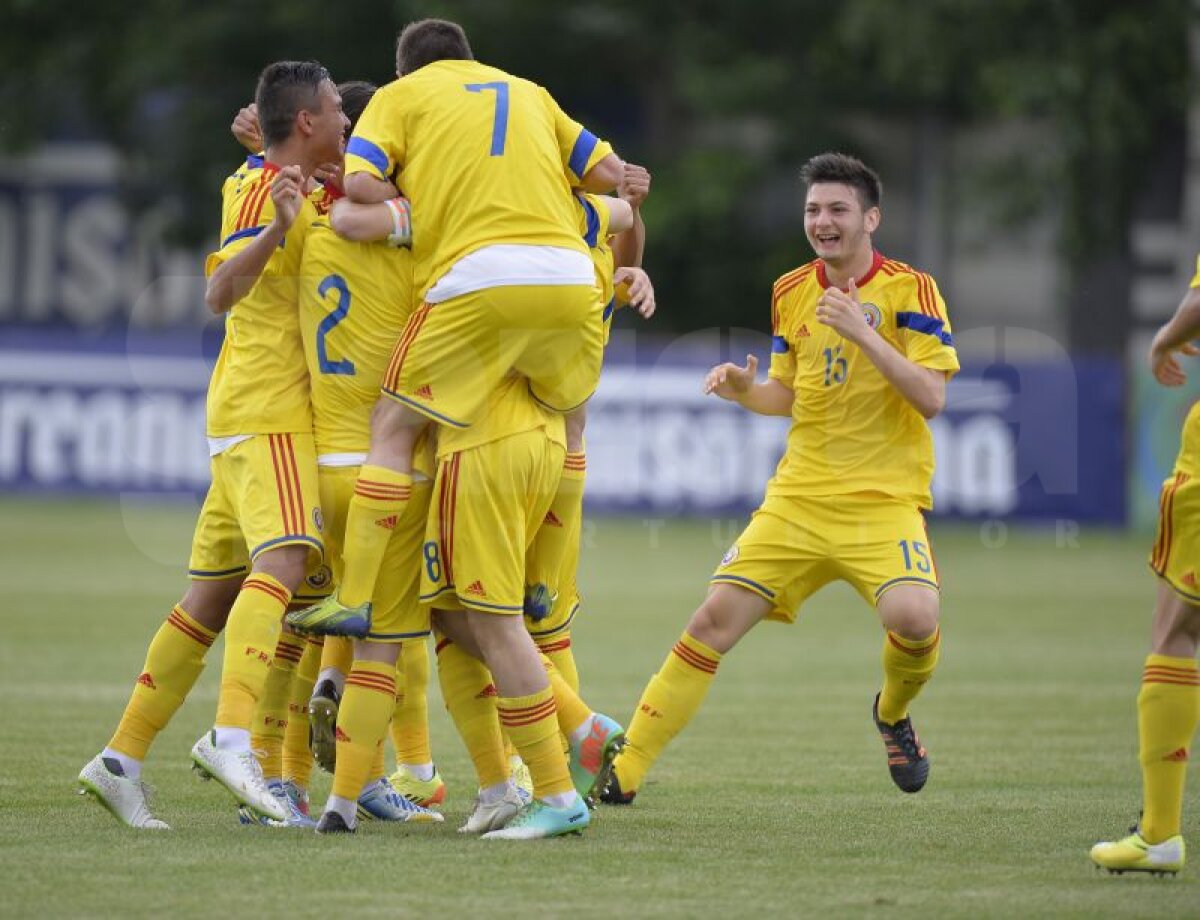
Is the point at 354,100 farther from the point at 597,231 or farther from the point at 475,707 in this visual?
the point at 475,707

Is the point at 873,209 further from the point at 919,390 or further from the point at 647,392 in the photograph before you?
the point at 647,392

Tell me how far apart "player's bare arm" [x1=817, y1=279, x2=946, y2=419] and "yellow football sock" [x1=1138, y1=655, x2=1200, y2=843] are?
1.59 metres

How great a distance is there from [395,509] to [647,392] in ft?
49.9

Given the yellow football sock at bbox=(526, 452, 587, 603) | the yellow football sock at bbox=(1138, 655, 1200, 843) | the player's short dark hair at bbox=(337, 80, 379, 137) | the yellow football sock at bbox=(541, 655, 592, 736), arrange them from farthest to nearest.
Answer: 1. the player's short dark hair at bbox=(337, 80, 379, 137)
2. the yellow football sock at bbox=(526, 452, 587, 603)
3. the yellow football sock at bbox=(541, 655, 592, 736)
4. the yellow football sock at bbox=(1138, 655, 1200, 843)

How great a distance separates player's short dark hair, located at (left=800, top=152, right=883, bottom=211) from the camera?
25.3 ft

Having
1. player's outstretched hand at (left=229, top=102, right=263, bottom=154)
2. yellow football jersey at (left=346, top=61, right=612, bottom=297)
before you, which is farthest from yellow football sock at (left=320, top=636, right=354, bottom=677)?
player's outstretched hand at (left=229, top=102, right=263, bottom=154)

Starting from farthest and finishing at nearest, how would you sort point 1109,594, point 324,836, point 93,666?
point 1109,594 < point 93,666 < point 324,836

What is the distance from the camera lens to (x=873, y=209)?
7859 mm

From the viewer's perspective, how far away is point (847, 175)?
7727 millimetres

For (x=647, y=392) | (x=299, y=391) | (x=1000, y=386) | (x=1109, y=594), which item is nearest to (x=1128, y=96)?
(x=1000, y=386)

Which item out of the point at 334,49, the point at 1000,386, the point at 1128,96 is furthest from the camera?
the point at 334,49

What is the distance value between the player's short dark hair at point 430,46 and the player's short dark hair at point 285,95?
0.30 m

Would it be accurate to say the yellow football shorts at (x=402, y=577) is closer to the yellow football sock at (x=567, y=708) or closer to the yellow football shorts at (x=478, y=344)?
the yellow football shorts at (x=478, y=344)

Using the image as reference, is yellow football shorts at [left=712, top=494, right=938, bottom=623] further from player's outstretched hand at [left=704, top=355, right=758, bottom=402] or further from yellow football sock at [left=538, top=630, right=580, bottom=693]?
yellow football sock at [left=538, top=630, right=580, bottom=693]
